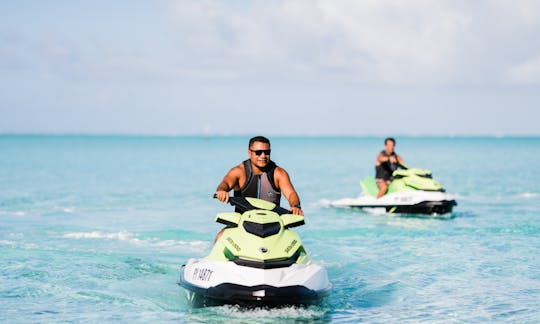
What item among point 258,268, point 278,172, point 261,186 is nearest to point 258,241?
point 258,268

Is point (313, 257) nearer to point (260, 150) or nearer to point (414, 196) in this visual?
point (260, 150)

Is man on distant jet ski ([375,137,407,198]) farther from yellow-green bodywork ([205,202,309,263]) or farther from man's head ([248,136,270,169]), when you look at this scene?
yellow-green bodywork ([205,202,309,263])

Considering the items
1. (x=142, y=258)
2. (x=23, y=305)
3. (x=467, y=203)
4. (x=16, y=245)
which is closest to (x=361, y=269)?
(x=142, y=258)

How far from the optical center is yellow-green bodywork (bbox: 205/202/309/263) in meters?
5.85

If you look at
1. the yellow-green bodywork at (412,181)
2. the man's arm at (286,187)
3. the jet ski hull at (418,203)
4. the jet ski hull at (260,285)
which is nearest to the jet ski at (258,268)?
the jet ski hull at (260,285)

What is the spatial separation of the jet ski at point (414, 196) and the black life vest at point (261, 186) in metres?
7.90

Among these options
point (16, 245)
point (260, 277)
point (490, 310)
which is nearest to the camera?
point (260, 277)

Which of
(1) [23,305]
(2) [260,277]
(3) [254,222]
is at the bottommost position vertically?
(1) [23,305]

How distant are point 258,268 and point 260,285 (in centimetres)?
15

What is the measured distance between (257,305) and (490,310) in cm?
243

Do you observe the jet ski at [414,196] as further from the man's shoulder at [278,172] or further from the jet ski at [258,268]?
the jet ski at [258,268]

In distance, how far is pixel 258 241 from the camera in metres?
5.88

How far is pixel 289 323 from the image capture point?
589 centimetres

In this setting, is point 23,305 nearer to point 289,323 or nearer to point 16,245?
point 289,323
